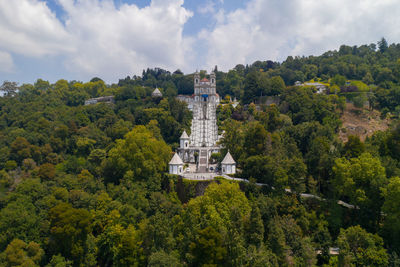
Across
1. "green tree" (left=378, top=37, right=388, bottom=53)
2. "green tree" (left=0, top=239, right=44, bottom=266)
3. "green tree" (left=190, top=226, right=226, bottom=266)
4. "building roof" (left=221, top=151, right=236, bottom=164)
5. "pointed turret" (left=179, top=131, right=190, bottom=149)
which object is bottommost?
"green tree" (left=0, top=239, right=44, bottom=266)

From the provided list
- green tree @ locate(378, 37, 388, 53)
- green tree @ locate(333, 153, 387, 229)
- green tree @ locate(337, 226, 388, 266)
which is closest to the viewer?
green tree @ locate(337, 226, 388, 266)

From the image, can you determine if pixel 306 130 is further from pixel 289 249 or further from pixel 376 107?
pixel 376 107

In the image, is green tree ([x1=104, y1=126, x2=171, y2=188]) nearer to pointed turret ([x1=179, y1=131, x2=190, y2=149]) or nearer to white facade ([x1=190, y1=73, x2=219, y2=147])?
pointed turret ([x1=179, y1=131, x2=190, y2=149])

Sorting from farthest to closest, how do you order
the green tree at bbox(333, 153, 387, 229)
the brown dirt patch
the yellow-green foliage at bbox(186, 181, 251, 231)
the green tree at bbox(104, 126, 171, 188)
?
the brown dirt patch
the green tree at bbox(104, 126, 171, 188)
the green tree at bbox(333, 153, 387, 229)
the yellow-green foliage at bbox(186, 181, 251, 231)

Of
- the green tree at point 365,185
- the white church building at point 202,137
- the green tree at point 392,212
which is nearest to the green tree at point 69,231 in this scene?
the white church building at point 202,137

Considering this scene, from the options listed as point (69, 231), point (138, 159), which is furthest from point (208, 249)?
point (138, 159)

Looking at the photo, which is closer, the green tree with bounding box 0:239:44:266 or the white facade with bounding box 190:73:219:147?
the green tree with bounding box 0:239:44:266

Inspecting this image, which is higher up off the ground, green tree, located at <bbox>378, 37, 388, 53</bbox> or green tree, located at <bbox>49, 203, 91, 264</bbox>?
green tree, located at <bbox>378, 37, 388, 53</bbox>

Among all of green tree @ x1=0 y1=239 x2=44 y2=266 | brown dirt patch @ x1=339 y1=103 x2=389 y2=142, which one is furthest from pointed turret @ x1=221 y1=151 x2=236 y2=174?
green tree @ x1=0 y1=239 x2=44 y2=266
